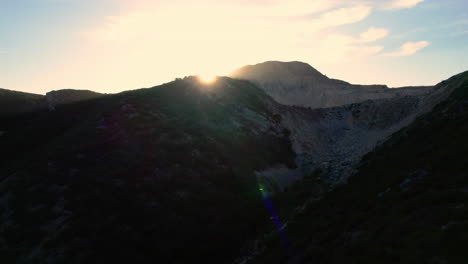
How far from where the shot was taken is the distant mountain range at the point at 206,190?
40.3 feet

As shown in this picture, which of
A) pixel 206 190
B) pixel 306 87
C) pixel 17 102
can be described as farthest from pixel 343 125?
pixel 306 87

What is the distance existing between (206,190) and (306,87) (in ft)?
437

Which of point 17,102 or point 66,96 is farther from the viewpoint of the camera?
point 17,102

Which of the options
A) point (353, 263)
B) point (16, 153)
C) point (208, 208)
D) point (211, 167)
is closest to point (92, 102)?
point (16, 153)

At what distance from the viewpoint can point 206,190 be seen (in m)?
26.5

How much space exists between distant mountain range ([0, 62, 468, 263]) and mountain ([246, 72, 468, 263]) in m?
0.07

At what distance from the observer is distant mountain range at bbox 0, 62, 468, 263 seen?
12.3 m

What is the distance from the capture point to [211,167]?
99.3ft

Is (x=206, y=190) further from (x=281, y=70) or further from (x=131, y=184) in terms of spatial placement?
(x=281, y=70)

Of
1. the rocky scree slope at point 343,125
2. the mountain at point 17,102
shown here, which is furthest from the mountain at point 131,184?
the rocky scree slope at point 343,125

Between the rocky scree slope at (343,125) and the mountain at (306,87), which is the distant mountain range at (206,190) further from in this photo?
the mountain at (306,87)

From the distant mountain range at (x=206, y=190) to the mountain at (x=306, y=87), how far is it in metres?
83.2

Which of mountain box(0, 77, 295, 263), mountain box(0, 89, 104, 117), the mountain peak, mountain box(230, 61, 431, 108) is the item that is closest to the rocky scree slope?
mountain box(0, 77, 295, 263)

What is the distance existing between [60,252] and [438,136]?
2779 centimetres
